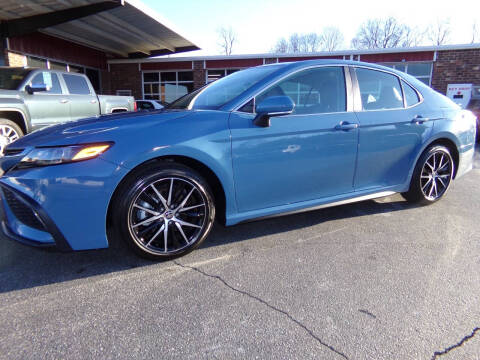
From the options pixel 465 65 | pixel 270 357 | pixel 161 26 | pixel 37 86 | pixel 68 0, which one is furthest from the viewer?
pixel 465 65

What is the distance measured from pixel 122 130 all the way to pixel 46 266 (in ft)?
4.05

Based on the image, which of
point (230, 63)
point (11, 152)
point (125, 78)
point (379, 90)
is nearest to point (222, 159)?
point (11, 152)

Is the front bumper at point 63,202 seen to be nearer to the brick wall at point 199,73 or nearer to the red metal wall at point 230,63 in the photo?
the red metal wall at point 230,63

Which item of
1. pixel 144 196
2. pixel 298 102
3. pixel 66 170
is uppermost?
pixel 298 102

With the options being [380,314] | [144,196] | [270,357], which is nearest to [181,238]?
[144,196]

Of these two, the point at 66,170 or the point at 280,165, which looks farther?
the point at 280,165

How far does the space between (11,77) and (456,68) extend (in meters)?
18.5

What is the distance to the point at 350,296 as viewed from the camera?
210 centimetres

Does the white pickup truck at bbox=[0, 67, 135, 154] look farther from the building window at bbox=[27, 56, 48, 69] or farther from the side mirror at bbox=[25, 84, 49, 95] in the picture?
the building window at bbox=[27, 56, 48, 69]

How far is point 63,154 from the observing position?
2.14 meters

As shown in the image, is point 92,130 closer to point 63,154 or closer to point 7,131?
point 63,154

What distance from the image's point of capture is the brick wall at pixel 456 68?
15.6 metres

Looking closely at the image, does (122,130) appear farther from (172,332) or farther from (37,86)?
(37,86)

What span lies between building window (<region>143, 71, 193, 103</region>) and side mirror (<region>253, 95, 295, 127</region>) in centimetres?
1725
